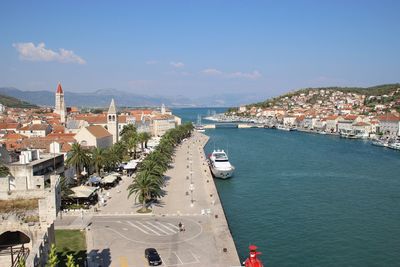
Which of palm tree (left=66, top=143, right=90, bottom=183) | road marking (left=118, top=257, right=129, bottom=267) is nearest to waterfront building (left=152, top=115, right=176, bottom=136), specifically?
palm tree (left=66, top=143, right=90, bottom=183)

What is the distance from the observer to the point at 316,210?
144 ft

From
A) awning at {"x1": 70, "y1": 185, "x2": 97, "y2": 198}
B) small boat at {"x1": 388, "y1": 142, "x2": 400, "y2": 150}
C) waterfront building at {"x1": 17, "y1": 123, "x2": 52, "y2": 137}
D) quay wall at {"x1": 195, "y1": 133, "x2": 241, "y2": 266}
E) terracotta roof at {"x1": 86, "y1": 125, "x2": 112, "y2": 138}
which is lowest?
small boat at {"x1": 388, "y1": 142, "x2": 400, "y2": 150}

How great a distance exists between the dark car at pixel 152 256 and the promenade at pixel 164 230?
17.3 inches

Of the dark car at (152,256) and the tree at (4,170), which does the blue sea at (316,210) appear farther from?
the tree at (4,170)

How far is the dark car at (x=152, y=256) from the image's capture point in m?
24.6

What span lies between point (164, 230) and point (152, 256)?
6.75 meters

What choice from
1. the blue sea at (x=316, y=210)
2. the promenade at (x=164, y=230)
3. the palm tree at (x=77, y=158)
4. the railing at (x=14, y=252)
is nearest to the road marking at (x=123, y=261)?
the promenade at (x=164, y=230)

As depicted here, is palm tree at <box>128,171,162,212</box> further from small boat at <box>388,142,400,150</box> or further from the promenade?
small boat at <box>388,142,400,150</box>

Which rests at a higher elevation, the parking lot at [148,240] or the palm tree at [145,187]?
the palm tree at [145,187]

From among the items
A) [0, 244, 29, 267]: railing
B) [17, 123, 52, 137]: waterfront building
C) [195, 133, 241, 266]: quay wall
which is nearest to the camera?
[0, 244, 29, 267]: railing

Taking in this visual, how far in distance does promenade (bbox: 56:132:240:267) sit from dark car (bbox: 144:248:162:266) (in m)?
0.44

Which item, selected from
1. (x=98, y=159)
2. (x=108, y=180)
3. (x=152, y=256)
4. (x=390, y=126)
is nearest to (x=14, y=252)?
(x=152, y=256)

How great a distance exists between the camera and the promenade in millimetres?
25969

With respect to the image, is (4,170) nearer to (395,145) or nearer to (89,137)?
(89,137)
